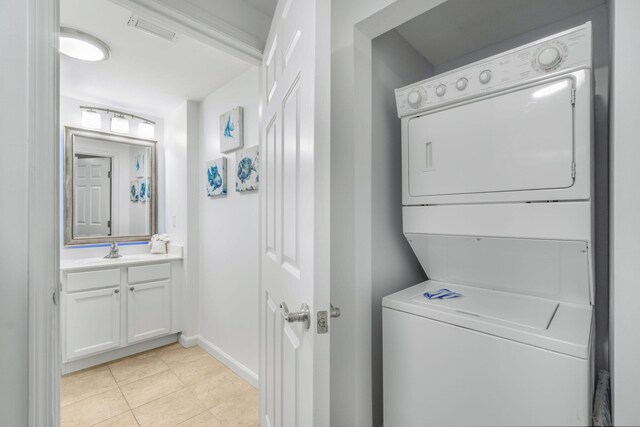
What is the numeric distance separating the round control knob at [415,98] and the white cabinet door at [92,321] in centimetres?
281

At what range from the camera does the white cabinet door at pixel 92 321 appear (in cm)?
240

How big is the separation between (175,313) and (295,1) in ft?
9.64

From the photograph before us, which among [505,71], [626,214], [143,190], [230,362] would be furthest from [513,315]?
[143,190]

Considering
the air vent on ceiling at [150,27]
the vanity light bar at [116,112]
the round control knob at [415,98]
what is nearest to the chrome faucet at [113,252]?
the vanity light bar at [116,112]

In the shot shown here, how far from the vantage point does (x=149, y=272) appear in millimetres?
2793

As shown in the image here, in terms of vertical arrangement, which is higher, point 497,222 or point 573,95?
point 573,95

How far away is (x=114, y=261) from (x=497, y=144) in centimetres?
306

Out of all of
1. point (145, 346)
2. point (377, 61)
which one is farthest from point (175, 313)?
point (377, 61)

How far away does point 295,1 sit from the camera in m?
1.00

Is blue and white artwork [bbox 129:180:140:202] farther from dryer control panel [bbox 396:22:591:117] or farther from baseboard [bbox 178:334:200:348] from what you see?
dryer control panel [bbox 396:22:591:117]

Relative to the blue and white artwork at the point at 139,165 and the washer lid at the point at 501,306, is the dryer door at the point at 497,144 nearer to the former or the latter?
the washer lid at the point at 501,306

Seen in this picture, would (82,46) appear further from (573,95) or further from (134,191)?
(573,95)

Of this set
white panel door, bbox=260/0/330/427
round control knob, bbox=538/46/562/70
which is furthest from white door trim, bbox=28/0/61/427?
round control knob, bbox=538/46/562/70

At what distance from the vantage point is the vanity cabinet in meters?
2.41
